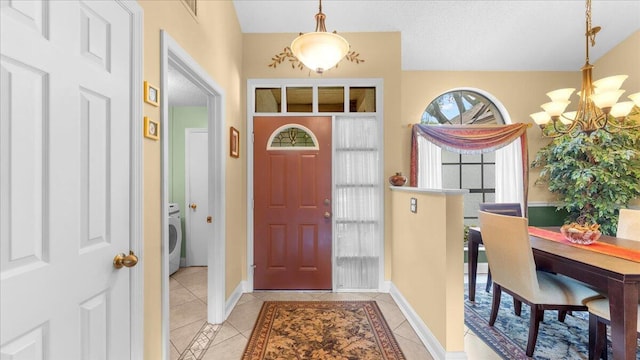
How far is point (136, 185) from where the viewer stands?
1.27m

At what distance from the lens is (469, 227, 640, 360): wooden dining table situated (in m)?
1.41

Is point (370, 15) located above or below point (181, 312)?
above

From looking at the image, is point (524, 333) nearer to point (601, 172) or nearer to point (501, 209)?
point (501, 209)

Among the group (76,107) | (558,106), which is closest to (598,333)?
(558,106)

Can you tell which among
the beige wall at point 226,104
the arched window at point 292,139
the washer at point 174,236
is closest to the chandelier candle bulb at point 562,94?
the arched window at point 292,139

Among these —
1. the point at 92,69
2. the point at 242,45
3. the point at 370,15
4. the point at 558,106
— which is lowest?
the point at 92,69

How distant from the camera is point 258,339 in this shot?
2090 millimetres

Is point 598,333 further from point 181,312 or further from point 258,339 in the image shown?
point 181,312

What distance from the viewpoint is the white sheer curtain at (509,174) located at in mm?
3639

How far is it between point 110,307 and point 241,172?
1.95m

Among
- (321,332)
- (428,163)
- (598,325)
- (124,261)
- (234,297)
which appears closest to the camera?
(124,261)

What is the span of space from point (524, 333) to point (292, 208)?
239 centimetres

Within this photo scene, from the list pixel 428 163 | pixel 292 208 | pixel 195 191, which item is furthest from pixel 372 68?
pixel 195 191

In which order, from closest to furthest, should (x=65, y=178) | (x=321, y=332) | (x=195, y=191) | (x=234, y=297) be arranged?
(x=65, y=178)
(x=321, y=332)
(x=234, y=297)
(x=195, y=191)
